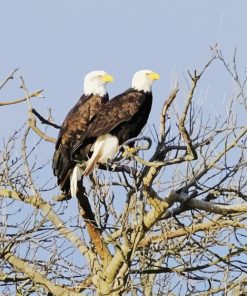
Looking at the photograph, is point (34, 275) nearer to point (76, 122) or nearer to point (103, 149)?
point (103, 149)

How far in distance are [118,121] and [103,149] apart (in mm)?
367

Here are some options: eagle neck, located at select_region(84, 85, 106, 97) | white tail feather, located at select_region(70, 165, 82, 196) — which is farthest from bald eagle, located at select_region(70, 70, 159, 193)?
eagle neck, located at select_region(84, 85, 106, 97)

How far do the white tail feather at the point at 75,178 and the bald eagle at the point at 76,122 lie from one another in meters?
0.05

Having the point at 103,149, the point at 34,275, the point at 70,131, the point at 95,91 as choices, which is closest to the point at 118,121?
the point at 103,149

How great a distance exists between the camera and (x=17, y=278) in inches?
275

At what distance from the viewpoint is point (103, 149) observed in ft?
25.0

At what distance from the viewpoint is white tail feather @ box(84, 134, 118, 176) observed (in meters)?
7.29

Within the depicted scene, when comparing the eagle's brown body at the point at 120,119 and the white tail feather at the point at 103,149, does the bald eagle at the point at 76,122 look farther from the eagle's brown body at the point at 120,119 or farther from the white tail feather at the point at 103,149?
the white tail feather at the point at 103,149

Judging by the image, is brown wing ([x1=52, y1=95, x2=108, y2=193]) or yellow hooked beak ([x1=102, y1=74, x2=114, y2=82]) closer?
brown wing ([x1=52, y1=95, x2=108, y2=193])

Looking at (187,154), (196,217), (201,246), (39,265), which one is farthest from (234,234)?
(39,265)

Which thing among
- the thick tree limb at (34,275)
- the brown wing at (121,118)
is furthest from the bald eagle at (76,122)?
the thick tree limb at (34,275)

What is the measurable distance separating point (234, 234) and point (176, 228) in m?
A: 0.85

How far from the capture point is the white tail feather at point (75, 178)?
6.92 m

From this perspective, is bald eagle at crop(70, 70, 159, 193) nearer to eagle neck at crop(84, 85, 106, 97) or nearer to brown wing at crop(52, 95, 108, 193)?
brown wing at crop(52, 95, 108, 193)
